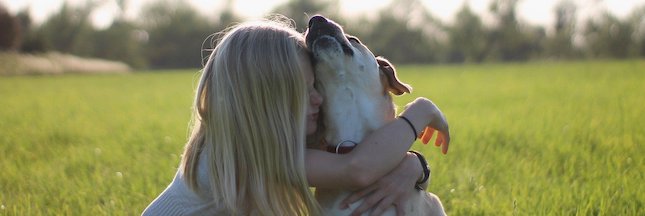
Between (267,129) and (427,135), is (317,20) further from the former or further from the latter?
(427,135)

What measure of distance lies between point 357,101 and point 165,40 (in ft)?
134

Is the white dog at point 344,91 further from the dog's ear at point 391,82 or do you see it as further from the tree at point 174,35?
the tree at point 174,35

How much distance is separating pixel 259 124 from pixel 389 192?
0.43 meters

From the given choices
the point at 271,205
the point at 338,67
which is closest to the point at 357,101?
the point at 338,67

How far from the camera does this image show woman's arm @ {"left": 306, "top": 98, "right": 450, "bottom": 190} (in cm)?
175

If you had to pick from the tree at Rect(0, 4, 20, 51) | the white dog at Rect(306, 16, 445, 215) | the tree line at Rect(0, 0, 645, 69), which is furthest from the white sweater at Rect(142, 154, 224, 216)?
the tree line at Rect(0, 0, 645, 69)

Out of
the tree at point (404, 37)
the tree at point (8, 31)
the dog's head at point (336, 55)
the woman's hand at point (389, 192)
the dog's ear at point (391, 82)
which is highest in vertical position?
the dog's head at point (336, 55)

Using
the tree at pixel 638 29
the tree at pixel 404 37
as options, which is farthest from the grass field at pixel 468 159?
the tree at pixel 404 37

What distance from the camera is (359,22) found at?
137 feet

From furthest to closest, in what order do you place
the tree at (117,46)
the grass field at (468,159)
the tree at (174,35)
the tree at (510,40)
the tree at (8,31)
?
the tree at (174,35), the tree at (117,46), the tree at (510,40), the tree at (8,31), the grass field at (468,159)

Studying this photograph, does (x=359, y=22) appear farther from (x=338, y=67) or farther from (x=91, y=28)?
(x=338, y=67)

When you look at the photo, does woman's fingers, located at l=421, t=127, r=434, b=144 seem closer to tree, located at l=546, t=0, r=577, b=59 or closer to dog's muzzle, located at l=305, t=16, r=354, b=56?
dog's muzzle, located at l=305, t=16, r=354, b=56

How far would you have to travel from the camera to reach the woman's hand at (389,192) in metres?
1.81

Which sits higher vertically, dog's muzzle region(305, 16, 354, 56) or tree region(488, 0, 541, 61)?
dog's muzzle region(305, 16, 354, 56)
